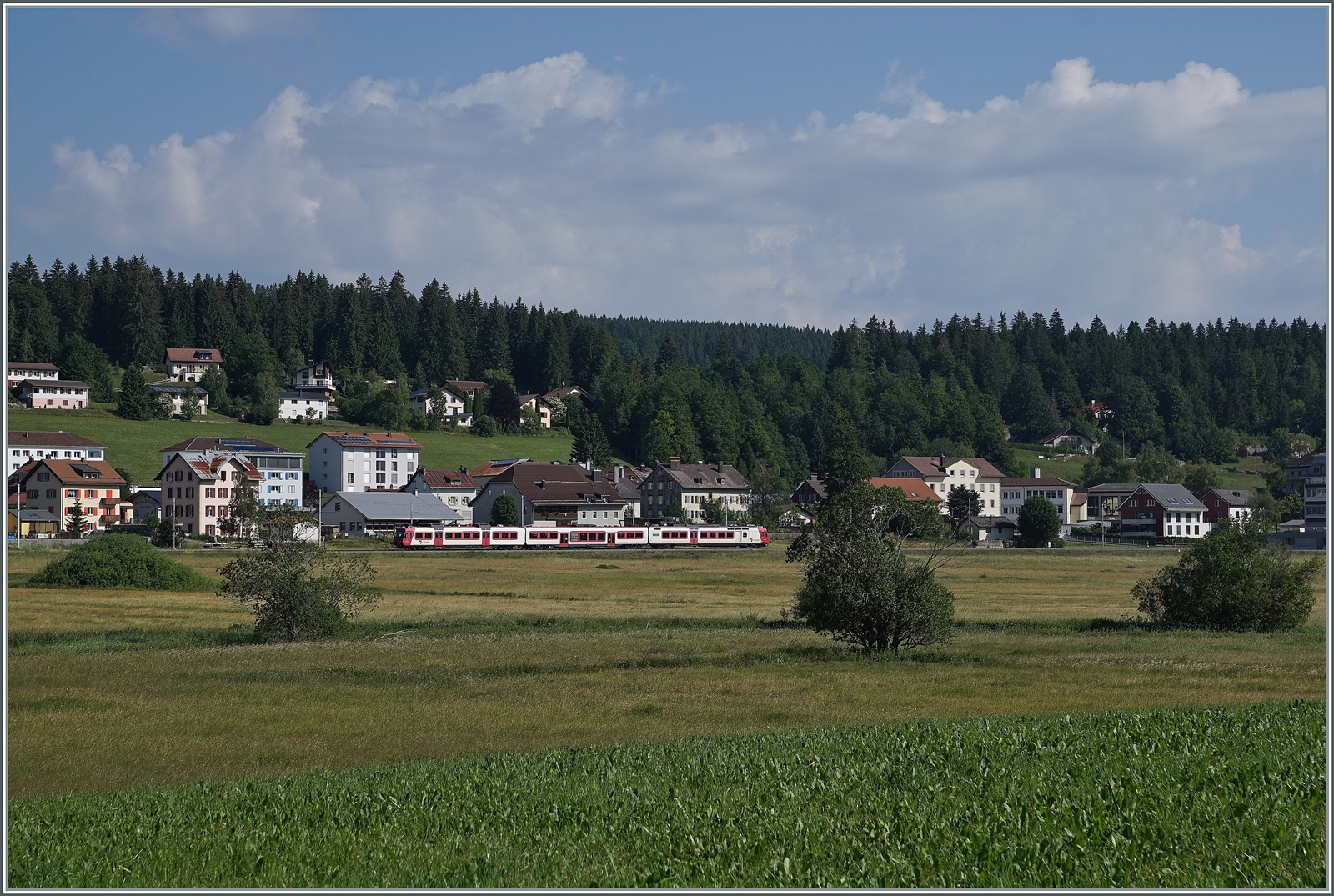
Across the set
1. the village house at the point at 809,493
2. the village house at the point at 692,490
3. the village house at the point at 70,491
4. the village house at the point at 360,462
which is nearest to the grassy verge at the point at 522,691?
the village house at the point at 70,491

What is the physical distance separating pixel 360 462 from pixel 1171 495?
9979cm

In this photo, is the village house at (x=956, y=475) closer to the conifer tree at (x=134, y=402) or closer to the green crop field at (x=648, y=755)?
the conifer tree at (x=134, y=402)

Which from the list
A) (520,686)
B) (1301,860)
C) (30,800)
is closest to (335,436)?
(520,686)

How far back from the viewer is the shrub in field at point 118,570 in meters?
62.4

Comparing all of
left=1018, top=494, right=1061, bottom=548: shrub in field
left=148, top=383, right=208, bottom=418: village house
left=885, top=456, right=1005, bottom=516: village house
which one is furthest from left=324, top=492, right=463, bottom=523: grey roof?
left=885, top=456, right=1005, bottom=516: village house

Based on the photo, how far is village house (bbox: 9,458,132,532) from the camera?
118375 mm

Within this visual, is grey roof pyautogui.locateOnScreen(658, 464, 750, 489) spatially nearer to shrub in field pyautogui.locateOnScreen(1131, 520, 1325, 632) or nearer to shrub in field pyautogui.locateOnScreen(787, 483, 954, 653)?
shrub in field pyautogui.locateOnScreen(1131, 520, 1325, 632)

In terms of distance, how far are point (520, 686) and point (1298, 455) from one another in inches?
6689

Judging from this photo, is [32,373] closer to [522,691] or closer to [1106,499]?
[1106,499]

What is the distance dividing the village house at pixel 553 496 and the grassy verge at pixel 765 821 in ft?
382

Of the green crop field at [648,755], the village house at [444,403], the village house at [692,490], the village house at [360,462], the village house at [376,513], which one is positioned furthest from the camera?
the village house at [444,403]

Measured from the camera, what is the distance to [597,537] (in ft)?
374

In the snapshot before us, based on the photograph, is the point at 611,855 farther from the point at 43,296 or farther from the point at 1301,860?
the point at 43,296

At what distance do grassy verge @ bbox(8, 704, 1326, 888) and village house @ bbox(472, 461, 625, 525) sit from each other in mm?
116394
